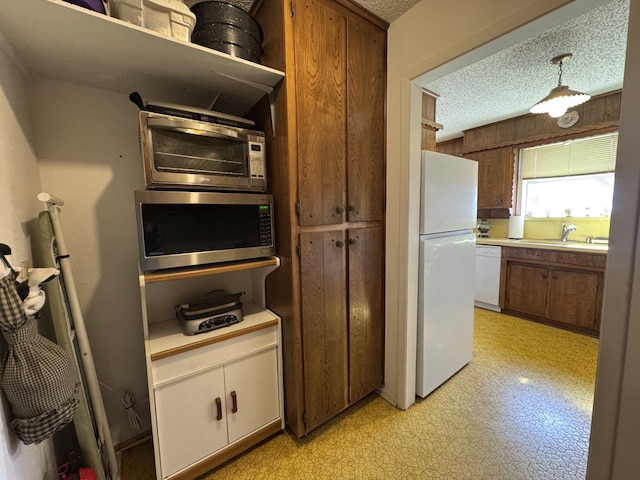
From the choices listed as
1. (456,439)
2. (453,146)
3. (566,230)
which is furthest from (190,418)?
(453,146)

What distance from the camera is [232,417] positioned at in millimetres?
1340

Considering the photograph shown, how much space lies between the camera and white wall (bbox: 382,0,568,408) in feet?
4.14

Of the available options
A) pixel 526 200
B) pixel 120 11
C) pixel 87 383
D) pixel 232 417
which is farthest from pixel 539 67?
pixel 87 383

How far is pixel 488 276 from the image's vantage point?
3.38 metres

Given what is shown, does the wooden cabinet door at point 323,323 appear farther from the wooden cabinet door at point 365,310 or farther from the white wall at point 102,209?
the white wall at point 102,209

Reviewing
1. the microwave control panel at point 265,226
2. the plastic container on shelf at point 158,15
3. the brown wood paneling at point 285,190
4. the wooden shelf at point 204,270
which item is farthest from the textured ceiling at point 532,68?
the wooden shelf at point 204,270

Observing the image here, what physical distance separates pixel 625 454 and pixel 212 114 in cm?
208

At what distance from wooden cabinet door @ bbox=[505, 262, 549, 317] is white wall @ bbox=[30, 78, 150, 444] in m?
3.79

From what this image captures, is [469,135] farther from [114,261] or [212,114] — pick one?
[114,261]

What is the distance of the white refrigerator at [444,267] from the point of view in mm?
1730

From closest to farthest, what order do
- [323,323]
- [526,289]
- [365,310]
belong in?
[323,323] → [365,310] → [526,289]

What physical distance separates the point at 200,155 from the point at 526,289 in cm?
368

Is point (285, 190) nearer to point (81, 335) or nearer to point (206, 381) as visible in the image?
point (206, 381)

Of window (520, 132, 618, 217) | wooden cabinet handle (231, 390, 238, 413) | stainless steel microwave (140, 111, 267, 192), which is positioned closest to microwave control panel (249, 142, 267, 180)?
stainless steel microwave (140, 111, 267, 192)
